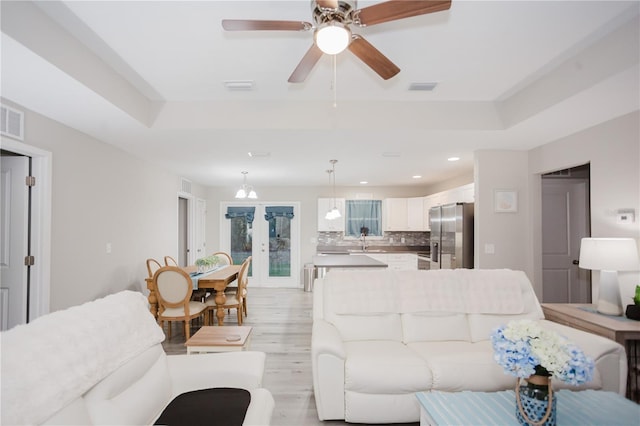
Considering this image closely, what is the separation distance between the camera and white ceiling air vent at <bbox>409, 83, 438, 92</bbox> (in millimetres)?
3068

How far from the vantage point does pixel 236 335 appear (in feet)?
8.69

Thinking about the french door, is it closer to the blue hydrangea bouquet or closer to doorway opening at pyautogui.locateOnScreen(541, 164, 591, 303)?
doorway opening at pyautogui.locateOnScreen(541, 164, 591, 303)

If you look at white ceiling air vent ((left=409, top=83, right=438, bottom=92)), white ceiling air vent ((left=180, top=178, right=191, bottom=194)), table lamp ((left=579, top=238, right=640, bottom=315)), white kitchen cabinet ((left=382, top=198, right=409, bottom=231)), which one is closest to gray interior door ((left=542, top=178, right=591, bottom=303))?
table lamp ((left=579, top=238, right=640, bottom=315))

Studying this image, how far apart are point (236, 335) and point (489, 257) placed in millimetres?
3328

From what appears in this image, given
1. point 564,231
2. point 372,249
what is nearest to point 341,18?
point 564,231

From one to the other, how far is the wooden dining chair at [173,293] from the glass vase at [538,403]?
10.5ft

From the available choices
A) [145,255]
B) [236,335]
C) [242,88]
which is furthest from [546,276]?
[145,255]

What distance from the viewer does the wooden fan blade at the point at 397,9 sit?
1.48 metres

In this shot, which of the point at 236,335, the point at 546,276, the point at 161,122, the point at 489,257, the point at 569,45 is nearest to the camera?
the point at 569,45

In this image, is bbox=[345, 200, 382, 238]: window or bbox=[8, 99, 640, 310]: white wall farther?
bbox=[345, 200, 382, 238]: window

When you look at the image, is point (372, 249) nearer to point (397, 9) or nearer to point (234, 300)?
point (234, 300)

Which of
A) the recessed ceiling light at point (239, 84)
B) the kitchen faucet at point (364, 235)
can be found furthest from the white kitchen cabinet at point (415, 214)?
the recessed ceiling light at point (239, 84)

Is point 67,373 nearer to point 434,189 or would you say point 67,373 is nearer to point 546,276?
point 546,276

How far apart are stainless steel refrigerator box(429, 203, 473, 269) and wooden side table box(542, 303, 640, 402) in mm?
1907
